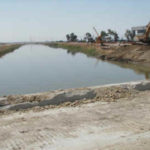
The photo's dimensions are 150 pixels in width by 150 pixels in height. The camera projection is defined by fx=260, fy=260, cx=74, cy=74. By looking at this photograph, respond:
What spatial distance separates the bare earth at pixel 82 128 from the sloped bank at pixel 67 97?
0.41m

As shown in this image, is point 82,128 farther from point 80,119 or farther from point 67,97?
point 67,97

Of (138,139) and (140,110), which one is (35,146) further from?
(140,110)

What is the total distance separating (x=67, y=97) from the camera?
8.05 m

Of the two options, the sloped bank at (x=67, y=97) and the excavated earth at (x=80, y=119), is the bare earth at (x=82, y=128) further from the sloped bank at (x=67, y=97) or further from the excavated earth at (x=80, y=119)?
the sloped bank at (x=67, y=97)

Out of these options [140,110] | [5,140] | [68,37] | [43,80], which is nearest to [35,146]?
[5,140]

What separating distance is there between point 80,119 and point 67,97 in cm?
184

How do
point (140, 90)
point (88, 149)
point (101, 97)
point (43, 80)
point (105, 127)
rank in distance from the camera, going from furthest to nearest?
point (43, 80), point (140, 90), point (101, 97), point (105, 127), point (88, 149)

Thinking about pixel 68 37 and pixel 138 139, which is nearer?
pixel 138 139

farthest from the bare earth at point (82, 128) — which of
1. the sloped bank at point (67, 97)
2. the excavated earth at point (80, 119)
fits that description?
the sloped bank at point (67, 97)

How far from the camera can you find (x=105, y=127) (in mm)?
5754

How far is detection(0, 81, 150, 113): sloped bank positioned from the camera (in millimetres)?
7509

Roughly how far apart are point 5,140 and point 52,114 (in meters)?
1.77

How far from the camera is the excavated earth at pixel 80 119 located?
195 inches

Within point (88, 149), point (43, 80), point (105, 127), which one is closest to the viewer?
point (88, 149)
